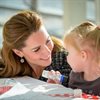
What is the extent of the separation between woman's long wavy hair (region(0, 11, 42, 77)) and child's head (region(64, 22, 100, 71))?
29cm

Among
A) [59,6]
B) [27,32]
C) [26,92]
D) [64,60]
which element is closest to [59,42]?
[64,60]

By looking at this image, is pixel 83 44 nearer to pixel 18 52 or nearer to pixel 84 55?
pixel 84 55

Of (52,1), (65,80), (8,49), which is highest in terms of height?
(52,1)

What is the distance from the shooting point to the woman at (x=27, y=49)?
1624mm

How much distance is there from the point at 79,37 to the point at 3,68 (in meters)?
0.53

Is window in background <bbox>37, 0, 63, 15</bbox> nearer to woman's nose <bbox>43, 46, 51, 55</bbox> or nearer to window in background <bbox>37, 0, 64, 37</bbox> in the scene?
window in background <bbox>37, 0, 64, 37</bbox>

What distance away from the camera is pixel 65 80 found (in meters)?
1.50

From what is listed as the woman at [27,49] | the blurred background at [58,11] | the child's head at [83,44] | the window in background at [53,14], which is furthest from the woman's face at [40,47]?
the window in background at [53,14]

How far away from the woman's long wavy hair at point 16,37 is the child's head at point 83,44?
293 millimetres

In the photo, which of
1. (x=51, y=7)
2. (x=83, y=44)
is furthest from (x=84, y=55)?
(x=51, y=7)

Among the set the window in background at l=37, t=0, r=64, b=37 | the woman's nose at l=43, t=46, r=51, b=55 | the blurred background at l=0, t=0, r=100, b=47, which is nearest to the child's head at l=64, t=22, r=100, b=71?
the woman's nose at l=43, t=46, r=51, b=55

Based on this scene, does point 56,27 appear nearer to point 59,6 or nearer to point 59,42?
A: point 59,6

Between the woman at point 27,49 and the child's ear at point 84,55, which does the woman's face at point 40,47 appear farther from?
the child's ear at point 84,55

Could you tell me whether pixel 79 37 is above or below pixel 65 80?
above
